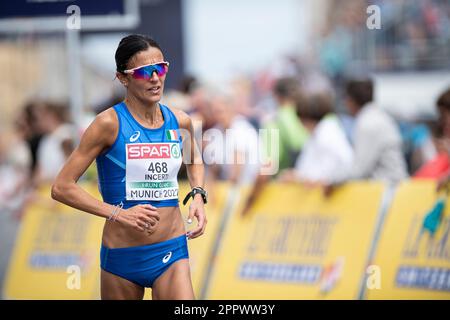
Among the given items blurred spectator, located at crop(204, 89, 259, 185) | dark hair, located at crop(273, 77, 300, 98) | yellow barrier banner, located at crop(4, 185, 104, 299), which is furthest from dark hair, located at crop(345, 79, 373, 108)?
yellow barrier banner, located at crop(4, 185, 104, 299)

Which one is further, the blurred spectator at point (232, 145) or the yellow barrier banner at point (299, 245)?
the blurred spectator at point (232, 145)

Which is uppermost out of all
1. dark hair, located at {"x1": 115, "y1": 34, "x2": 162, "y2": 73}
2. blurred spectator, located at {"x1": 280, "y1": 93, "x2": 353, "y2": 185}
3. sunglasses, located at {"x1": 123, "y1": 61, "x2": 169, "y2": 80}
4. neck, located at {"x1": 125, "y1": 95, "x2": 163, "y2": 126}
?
dark hair, located at {"x1": 115, "y1": 34, "x2": 162, "y2": 73}

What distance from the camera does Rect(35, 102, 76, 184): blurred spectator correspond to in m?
Result: 12.5

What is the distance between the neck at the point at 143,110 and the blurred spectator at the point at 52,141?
5.45 m

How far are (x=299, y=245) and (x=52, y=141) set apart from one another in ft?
13.2

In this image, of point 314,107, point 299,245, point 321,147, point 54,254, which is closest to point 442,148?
point 321,147

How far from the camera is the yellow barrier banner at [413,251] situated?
885cm

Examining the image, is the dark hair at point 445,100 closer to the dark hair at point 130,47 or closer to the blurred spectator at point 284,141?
the blurred spectator at point 284,141

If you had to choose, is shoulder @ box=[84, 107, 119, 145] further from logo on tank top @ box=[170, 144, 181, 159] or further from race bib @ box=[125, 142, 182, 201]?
logo on tank top @ box=[170, 144, 181, 159]

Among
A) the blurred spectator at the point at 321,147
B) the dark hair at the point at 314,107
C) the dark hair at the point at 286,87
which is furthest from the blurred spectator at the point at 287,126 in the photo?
the dark hair at the point at 314,107

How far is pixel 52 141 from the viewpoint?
41.8ft

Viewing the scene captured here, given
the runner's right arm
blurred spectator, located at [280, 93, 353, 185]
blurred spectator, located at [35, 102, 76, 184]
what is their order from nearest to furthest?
the runner's right arm → blurred spectator, located at [280, 93, 353, 185] → blurred spectator, located at [35, 102, 76, 184]

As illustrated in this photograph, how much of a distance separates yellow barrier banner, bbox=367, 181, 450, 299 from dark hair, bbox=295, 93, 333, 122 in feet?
3.58

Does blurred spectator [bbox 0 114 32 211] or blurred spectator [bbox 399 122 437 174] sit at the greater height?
blurred spectator [bbox 399 122 437 174]
